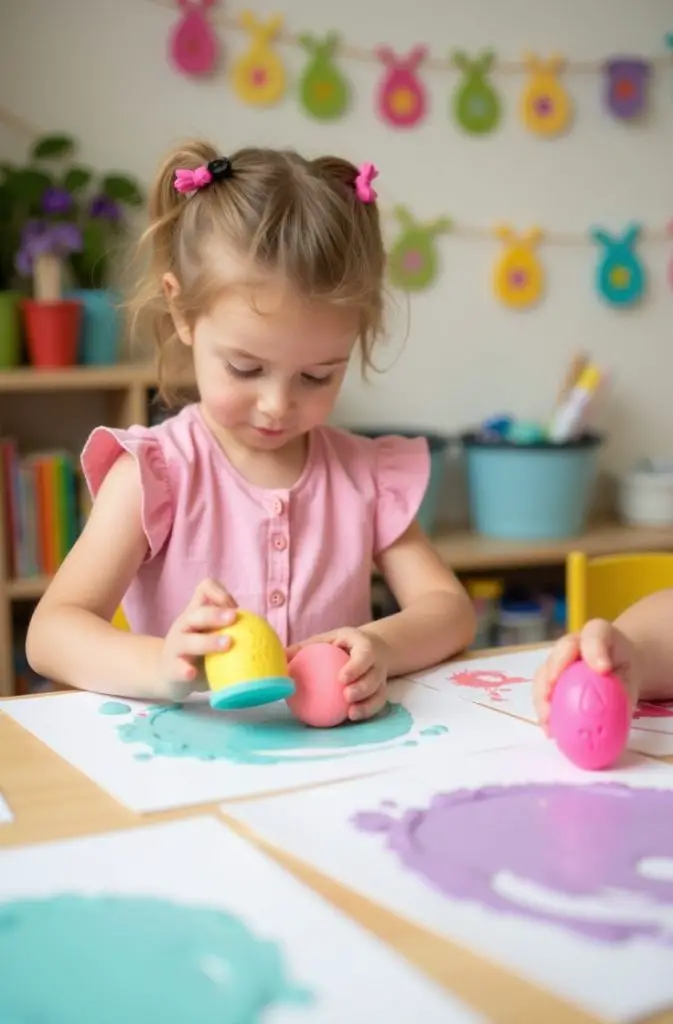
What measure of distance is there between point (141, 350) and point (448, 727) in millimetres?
1513

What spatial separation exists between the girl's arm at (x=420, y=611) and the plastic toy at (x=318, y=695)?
4.7 inches

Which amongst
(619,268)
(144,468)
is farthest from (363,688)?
(619,268)

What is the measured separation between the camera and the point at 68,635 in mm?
897

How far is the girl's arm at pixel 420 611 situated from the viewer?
0.93 meters

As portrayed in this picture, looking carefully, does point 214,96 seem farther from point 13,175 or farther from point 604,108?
point 604,108

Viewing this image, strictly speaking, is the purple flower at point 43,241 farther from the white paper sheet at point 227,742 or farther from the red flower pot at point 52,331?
the white paper sheet at point 227,742

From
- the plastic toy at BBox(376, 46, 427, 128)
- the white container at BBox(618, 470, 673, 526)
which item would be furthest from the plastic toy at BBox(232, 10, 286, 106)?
the white container at BBox(618, 470, 673, 526)

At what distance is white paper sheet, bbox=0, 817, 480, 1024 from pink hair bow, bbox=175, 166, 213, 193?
2.08ft

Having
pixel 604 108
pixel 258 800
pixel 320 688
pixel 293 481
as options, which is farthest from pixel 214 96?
pixel 258 800

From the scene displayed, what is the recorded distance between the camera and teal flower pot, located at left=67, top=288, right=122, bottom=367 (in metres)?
2.01

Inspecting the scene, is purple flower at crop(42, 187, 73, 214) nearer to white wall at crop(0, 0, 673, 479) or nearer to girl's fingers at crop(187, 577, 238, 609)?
white wall at crop(0, 0, 673, 479)

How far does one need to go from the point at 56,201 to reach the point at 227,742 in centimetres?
149

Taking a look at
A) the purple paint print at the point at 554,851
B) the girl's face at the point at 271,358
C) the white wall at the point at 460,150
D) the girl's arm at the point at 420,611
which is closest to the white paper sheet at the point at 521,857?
the purple paint print at the point at 554,851

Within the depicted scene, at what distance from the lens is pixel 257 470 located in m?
1.11
